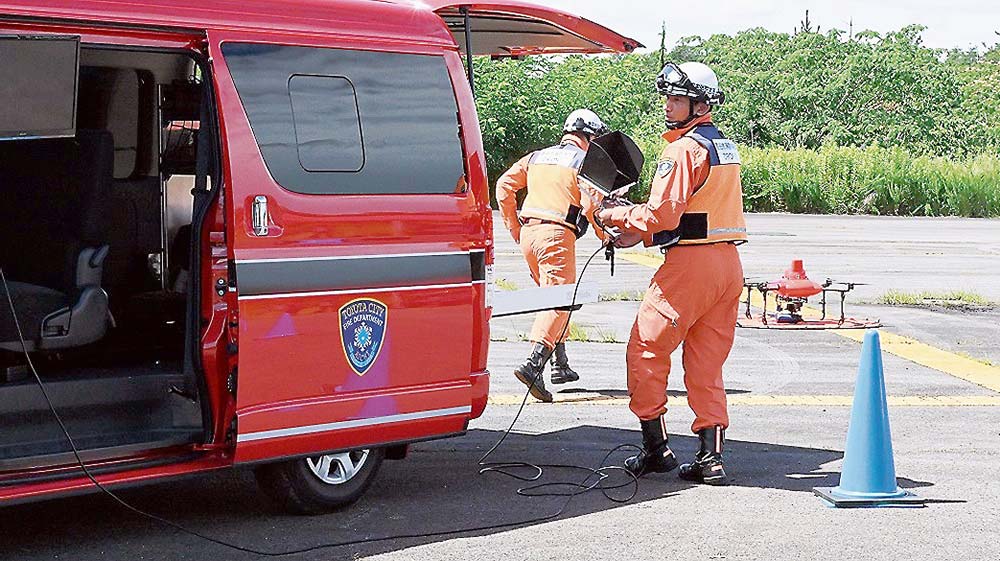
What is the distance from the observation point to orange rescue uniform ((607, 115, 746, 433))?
742cm

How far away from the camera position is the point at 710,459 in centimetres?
751

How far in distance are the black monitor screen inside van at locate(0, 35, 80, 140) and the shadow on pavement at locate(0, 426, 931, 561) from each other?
5.62 ft

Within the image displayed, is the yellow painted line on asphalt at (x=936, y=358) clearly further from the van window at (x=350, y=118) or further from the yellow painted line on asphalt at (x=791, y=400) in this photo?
the van window at (x=350, y=118)

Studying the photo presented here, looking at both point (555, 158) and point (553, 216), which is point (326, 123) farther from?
point (555, 158)

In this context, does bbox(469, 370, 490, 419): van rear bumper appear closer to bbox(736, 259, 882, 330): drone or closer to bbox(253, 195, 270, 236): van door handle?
bbox(253, 195, 270, 236): van door handle

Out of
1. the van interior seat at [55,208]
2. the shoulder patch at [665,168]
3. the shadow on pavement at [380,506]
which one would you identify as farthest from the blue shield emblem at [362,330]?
the shoulder patch at [665,168]

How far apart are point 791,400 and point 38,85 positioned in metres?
6.01

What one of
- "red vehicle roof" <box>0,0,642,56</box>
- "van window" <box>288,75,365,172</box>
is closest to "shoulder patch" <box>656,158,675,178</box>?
"red vehicle roof" <box>0,0,642,56</box>

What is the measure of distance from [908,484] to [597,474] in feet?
5.18

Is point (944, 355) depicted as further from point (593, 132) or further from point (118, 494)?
point (118, 494)

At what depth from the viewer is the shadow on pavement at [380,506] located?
A: 6180mm

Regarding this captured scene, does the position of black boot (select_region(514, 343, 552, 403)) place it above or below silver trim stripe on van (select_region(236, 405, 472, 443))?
below

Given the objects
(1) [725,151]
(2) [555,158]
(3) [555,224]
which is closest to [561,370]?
(3) [555,224]

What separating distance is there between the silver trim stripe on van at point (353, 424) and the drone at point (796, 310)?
22.5 feet
